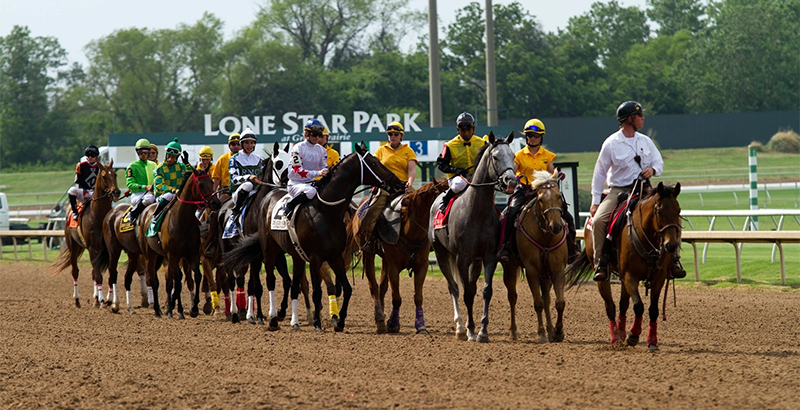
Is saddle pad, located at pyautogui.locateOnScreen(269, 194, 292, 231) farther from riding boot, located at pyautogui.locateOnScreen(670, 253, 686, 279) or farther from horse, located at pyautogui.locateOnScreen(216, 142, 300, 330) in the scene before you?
riding boot, located at pyautogui.locateOnScreen(670, 253, 686, 279)

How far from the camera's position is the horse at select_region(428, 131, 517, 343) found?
10.4 meters

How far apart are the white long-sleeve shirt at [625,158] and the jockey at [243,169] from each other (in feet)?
16.1

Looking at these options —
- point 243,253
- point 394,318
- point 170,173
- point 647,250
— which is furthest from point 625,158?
point 170,173

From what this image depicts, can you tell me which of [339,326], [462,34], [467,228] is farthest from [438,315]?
[462,34]

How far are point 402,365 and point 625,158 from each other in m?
2.85

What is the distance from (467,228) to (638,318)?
201 cm

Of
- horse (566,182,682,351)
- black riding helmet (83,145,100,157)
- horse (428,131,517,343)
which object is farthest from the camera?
black riding helmet (83,145,100,157)

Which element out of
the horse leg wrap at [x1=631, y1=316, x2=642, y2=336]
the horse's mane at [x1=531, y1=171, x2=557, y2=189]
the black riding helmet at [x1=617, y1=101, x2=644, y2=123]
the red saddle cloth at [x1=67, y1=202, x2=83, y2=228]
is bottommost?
the horse leg wrap at [x1=631, y1=316, x2=642, y2=336]

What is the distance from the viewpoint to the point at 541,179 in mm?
10453

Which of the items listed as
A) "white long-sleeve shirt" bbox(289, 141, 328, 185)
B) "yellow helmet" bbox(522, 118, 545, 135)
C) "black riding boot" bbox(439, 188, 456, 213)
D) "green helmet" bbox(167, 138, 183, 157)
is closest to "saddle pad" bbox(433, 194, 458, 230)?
"black riding boot" bbox(439, 188, 456, 213)

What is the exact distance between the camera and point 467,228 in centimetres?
1070

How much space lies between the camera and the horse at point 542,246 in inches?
411

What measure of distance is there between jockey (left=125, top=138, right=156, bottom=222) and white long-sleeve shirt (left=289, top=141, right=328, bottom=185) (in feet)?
12.3

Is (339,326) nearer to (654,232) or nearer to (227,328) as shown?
(227,328)
